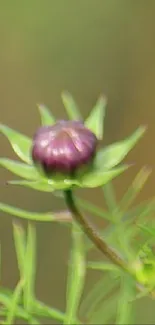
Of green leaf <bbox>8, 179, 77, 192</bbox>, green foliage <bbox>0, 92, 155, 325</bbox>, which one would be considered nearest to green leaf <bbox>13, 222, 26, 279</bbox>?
green foliage <bbox>0, 92, 155, 325</bbox>

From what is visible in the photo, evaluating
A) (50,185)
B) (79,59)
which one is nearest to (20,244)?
(50,185)

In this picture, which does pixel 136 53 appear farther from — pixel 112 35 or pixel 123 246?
pixel 123 246

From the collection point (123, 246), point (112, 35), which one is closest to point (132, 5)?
point (112, 35)

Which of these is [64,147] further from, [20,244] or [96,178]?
[20,244]

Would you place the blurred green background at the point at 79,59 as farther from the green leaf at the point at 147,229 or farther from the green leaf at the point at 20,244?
the green leaf at the point at 147,229

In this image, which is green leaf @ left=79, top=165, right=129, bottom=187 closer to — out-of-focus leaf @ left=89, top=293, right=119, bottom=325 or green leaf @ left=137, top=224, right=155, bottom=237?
green leaf @ left=137, top=224, right=155, bottom=237

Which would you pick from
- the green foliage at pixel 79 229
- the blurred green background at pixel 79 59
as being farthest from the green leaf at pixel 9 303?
the blurred green background at pixel 79 59

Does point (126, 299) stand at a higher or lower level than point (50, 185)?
lower

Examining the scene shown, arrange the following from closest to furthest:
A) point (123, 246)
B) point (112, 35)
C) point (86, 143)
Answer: point (86, 143) → point (123, 246) → point (112, 35)
